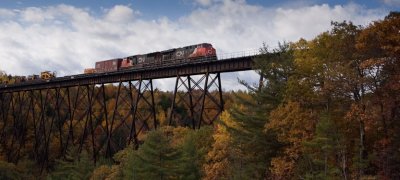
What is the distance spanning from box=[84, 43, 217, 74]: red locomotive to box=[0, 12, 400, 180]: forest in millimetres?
7790

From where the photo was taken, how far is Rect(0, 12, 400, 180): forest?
18.4 meters

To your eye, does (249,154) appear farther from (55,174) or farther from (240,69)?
(55,174)

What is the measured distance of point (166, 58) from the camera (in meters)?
37.0

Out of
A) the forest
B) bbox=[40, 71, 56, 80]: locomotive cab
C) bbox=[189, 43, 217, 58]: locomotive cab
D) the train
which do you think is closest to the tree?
Result: the forest

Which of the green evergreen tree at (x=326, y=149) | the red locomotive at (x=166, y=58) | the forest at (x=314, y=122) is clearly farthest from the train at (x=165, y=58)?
the green evergreen tree at (x=326, y=149)

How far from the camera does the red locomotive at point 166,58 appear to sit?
33.3 m

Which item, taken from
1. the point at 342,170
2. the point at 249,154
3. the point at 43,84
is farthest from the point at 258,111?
the point at 43,84

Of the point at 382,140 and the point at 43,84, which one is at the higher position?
the point at 43,84

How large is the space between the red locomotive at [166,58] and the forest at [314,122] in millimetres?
7790

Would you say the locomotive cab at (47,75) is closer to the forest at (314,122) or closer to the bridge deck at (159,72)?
the bridge deck at (159,72)

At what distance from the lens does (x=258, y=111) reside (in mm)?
23328

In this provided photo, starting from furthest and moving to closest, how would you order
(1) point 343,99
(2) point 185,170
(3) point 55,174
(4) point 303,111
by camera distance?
(3) point 55,174
(2) point 185,170
(4) point 303,111
(1) point 343,99

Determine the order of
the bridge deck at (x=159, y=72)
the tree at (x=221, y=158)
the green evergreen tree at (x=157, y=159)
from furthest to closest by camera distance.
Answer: the bridge deck at (x=159, y=72)
the tree at (x=221, y=158)
the green evergreen tree at (x=157, y=159)

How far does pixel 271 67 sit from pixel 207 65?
7947 millimetres
